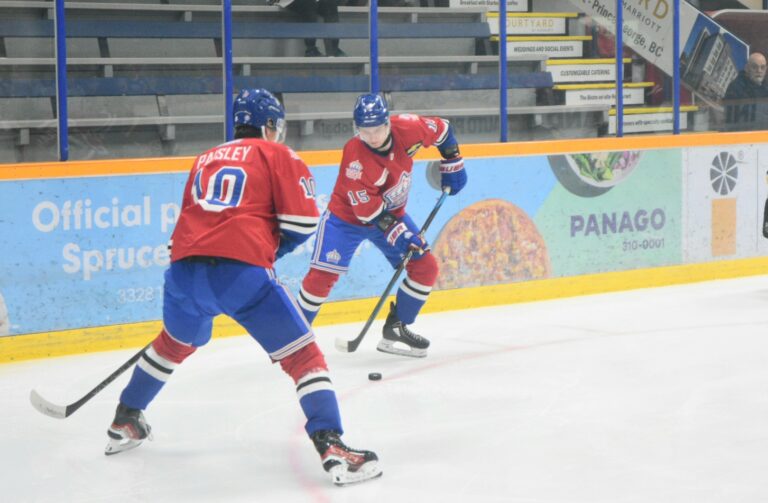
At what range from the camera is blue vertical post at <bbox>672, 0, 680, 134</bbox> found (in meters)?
6.93

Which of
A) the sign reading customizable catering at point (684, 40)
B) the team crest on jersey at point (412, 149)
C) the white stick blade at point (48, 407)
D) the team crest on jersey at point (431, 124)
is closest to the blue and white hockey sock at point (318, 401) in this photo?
the white stick blade at point (48, 407)

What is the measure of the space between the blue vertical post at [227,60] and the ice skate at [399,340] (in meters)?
1.28

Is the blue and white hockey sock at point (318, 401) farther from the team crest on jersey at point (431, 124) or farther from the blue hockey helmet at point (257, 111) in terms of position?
the team crest on jersey at point (431, 124)

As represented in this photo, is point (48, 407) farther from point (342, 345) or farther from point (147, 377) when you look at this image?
point (342, 345)

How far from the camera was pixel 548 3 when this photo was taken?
6.69 metres

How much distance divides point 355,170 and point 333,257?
39cm

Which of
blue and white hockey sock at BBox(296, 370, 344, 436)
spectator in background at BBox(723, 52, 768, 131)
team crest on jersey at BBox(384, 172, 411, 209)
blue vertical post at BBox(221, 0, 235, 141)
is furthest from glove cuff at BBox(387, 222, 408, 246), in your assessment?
spectator in background at BBox(723, 52, 768, 131)

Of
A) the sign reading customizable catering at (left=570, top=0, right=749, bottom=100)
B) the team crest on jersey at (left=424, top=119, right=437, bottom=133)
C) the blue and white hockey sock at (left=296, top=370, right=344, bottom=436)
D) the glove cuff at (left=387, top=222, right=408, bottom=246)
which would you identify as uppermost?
the sign reading customizable catering at (left=570, top=0, right=749, bottom=100)

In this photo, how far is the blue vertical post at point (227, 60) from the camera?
540 centimetres

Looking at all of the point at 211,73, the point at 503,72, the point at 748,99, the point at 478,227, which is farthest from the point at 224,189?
the point at 748,99

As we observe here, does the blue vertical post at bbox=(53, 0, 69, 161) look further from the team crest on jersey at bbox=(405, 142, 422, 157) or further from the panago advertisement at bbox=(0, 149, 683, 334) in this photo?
the team crest on jersey at bbox=(405, 142, 422, 157)

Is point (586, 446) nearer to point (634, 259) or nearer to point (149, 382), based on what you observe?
point (149, 382)

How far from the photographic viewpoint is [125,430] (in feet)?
11.0

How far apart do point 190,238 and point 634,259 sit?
4234 mm
